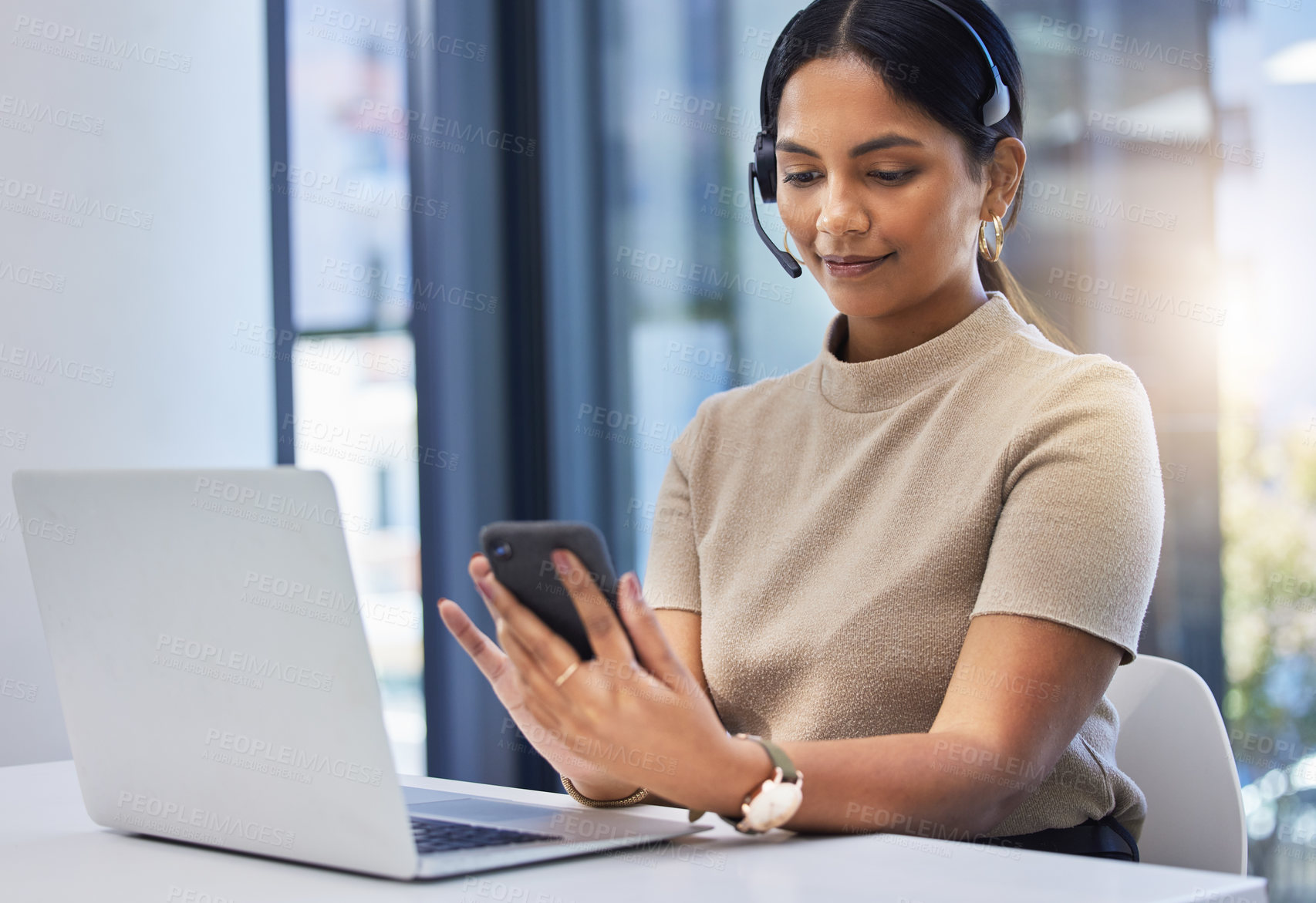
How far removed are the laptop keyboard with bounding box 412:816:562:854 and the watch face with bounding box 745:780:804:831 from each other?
0.44 feet

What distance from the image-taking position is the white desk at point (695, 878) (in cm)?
69

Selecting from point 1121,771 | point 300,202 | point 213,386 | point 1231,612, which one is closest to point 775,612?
point 1121,771

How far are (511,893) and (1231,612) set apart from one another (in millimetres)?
1544

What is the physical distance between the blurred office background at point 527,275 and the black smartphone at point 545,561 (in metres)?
1.46

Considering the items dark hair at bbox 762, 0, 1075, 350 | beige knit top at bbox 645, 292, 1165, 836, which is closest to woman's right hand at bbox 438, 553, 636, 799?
beige knit top at bbox 645, 292, 1165, 836

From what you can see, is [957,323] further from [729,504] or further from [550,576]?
[550,576]

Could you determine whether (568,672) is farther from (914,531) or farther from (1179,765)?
(1179,765)

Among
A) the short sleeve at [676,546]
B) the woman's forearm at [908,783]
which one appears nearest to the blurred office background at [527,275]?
the short sleeve at [676,546]

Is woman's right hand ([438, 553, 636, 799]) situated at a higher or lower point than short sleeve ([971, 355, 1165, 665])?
lower

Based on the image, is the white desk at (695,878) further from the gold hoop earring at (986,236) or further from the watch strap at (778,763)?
the gold hoop earring at (986,236)

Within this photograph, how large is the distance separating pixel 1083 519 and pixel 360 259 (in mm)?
2164

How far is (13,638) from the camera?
1965 mm

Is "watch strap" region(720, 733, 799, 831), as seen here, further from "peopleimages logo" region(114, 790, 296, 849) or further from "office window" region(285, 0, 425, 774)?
"office window" region(285, 0, 425, 774)

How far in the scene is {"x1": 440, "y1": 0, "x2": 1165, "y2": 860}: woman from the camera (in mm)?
824
